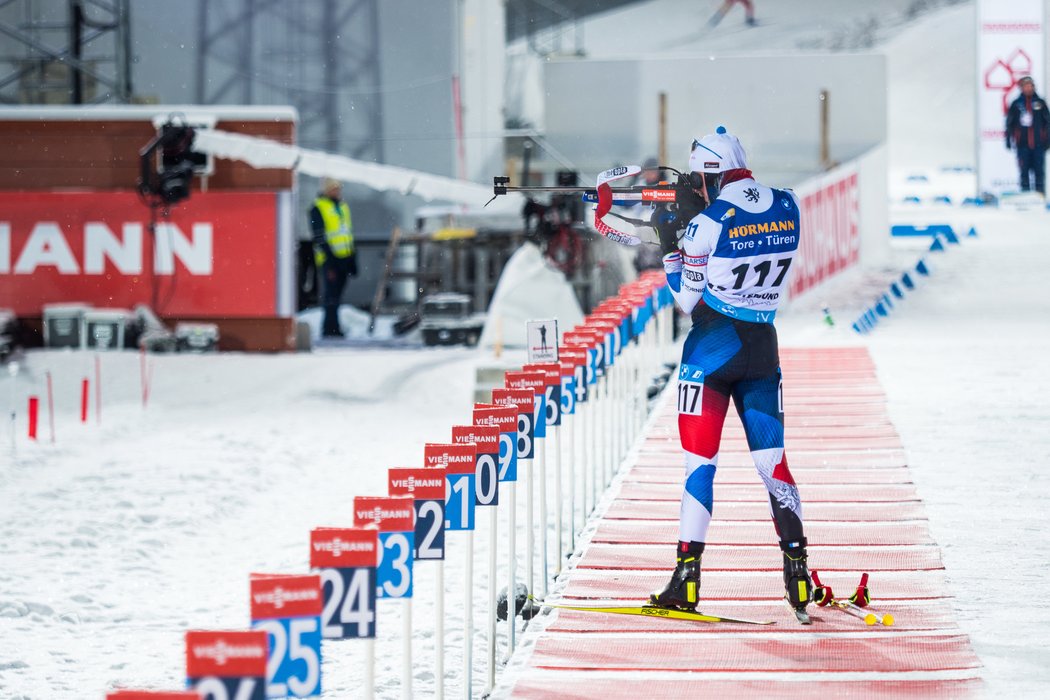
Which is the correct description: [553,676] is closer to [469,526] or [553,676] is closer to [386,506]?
[469,526]

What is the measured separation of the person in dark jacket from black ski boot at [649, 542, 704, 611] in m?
14.6

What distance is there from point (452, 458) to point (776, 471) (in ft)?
4.27

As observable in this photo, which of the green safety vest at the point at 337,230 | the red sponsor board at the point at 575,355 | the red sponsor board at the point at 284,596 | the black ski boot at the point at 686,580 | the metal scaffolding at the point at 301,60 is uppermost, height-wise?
the metal scaffolding at the point at 301,60

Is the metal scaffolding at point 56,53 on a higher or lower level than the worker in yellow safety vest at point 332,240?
higher

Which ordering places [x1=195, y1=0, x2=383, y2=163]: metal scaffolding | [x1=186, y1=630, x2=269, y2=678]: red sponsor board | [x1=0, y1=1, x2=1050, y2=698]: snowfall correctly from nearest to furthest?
1. [x1=186, y1=630, x2=269, y2=678]: red sponsor board
2. [x1=0, y1=1, x2=1050, y2=698]: snowfall
3. [x1=195, y1=0, x2=383, y2=163]: metal scaffolding

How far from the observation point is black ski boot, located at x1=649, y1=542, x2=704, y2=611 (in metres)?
5.46

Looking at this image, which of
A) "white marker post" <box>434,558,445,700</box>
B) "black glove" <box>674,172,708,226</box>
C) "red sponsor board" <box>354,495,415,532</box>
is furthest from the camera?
"black glove" <box>674,172,708,226</box>

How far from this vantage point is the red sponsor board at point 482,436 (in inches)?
208

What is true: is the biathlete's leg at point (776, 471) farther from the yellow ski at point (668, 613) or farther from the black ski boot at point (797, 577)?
the yellow ski at point (668, 613)

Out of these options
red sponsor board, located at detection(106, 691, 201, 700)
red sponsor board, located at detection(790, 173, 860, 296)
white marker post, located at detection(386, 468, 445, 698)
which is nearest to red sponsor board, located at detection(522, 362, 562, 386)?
white marker post, located at detection(386, 468, 445, 698)

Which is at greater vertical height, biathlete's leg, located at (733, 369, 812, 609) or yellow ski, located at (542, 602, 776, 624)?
biathlete's leg, located at (733, 369, 812, 609)

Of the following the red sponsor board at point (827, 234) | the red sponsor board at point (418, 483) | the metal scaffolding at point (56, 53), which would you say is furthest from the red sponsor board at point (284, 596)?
the metal scaffolding at point (56, 53)

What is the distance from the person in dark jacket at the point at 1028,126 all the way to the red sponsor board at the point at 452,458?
50.0 ft

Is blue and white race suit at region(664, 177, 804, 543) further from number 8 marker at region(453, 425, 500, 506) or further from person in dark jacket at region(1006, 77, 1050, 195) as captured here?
person in dark jacket at region(1006, 77, 1050, 195)
